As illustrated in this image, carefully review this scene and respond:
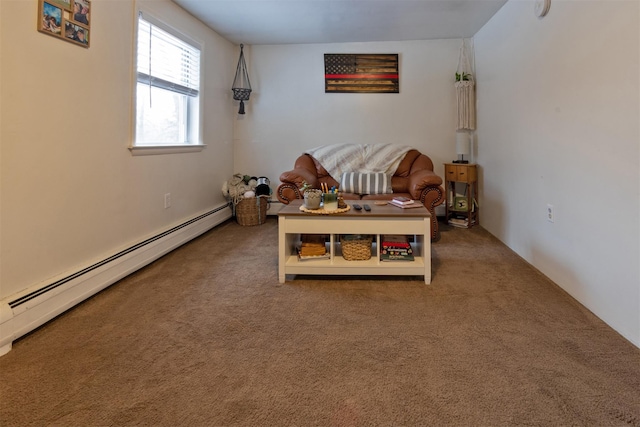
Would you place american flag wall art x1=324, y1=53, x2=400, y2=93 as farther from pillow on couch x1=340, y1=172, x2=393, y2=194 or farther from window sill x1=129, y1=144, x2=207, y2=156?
window sill x1=129, y1=144, x2=207, y2=156

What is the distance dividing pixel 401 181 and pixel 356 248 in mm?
1700

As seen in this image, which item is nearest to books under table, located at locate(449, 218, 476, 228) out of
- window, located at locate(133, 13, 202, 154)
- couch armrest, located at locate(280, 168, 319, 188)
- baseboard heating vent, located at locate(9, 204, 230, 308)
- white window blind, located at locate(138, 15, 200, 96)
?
couch armrest, located at locate(280, 168, 319, 188)

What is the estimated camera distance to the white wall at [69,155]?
1577 mm

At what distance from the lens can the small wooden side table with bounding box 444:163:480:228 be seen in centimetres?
375

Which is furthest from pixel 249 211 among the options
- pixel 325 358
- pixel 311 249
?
pixel 325 358

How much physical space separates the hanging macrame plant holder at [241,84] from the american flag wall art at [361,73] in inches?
39.5

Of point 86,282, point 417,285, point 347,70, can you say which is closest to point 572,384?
point 417,285

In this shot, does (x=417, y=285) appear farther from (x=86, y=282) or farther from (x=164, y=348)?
(x=86, y=282)

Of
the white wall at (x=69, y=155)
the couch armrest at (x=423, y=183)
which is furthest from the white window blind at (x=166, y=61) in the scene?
the couch armrest at (x=423, y=183)

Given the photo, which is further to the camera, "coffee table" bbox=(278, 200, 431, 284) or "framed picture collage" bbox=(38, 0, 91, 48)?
"coffee table" bbox=(278, 200, 431, 284)

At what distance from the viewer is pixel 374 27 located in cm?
373

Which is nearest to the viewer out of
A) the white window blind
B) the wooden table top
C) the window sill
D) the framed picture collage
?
the framed picture collage

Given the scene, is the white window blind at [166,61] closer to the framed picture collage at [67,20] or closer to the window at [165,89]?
the window at [165,89]

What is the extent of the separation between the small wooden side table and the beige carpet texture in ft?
5.20
